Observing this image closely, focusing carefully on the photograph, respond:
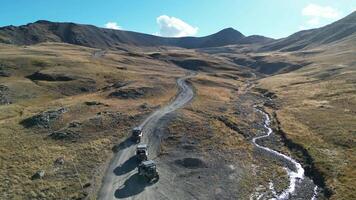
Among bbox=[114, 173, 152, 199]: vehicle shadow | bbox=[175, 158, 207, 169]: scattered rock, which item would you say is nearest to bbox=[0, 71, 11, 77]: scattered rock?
bbox=[175, 158, 207, 169]: scattered rock

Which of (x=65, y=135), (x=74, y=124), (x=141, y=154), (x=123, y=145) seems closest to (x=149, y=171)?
(x=141, y=154)


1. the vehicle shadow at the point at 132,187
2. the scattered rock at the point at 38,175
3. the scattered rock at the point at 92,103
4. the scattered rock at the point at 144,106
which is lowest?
the scattered rock at the point at 38,175

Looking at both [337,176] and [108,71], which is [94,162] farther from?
[108,71]

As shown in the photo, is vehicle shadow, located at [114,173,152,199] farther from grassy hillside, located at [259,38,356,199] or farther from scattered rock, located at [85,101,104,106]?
scattered rock, located at [85,101,104,106]

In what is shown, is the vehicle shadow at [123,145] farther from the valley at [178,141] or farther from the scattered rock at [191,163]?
the scattered rock at [191,163]

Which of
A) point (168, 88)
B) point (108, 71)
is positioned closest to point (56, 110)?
point (168, 88)


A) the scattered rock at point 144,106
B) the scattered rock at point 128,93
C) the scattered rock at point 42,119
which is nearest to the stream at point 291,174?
the scattered rock at point 144,106

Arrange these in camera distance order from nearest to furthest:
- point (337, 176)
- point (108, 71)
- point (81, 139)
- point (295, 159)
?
point (337, 176), point (295, 159), point (81, 139), point (108, 71)
